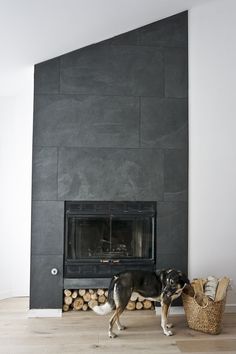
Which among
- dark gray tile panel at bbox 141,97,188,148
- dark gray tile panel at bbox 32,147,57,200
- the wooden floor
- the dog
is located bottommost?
the wooden floor

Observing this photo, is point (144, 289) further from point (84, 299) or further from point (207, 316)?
point (84, 299)

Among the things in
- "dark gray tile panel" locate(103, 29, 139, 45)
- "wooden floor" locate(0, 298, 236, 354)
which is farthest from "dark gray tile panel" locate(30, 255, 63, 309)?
"dark gray tile panel" locate(103, 29, 139, 45)

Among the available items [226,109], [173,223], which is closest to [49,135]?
[173,223]

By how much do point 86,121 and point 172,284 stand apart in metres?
1.63

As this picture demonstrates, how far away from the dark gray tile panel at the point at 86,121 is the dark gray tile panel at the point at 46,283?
1.07 m

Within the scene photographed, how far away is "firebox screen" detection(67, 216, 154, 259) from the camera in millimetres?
A: 3092

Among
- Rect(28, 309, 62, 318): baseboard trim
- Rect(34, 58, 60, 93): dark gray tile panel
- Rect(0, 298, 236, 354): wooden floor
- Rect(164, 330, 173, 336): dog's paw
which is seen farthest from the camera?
Rect(34, 58, 60, 93): dark gray tile panel

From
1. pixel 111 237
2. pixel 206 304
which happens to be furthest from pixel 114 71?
pixel 206 304

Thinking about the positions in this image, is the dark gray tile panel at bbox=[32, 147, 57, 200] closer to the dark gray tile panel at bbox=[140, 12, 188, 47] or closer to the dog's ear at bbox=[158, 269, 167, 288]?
the dog's ear at bbox=[158, 269, 167, 288]

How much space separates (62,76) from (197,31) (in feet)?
4.54

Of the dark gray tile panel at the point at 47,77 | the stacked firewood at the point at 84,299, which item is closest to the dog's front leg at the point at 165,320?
the stacked firewood at the point at 84,299

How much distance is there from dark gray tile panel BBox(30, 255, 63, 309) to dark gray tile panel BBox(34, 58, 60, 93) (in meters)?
1.55

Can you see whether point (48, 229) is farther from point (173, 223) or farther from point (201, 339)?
point (201, 339)

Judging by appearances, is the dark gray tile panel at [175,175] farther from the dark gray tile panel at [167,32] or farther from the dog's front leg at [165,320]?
the dark gray tile panel at [167,32]
